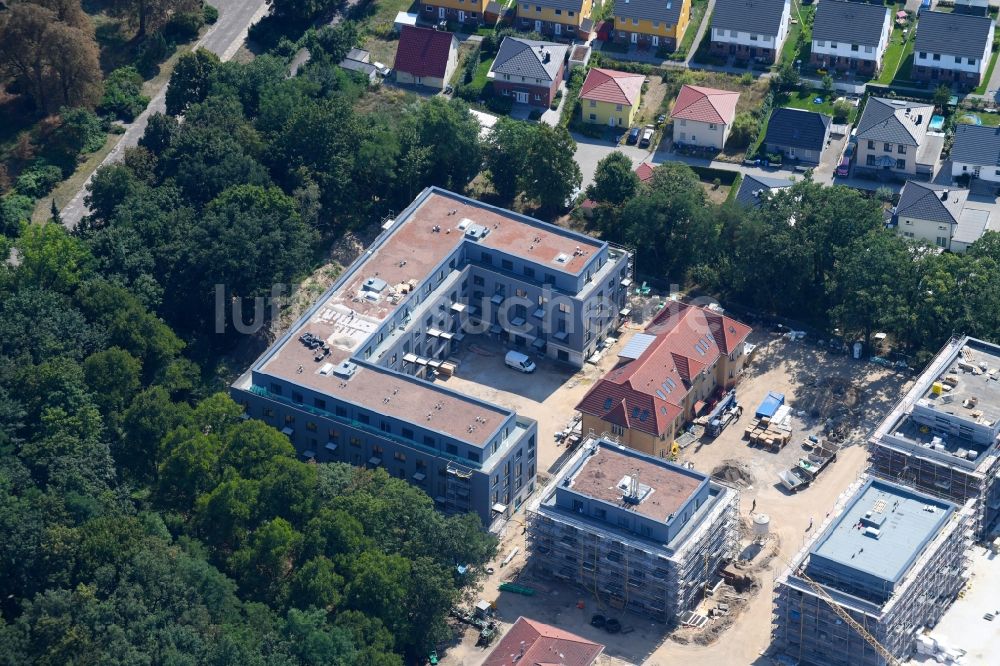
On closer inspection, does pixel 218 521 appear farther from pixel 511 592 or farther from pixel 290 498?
pixel 511 592

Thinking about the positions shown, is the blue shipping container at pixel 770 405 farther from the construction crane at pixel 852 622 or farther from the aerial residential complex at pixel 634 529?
the construction crane at pixel 852 622

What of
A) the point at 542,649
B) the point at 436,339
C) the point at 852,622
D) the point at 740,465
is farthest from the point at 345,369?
the point at 852,622

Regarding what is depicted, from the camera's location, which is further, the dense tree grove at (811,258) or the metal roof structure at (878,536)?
the dense tree grove at (811,258)

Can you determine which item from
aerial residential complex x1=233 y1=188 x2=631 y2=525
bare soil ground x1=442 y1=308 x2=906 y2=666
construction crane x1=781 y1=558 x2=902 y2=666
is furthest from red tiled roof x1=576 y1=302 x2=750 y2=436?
construction crane x1=781 y1=558 x2=902 y2=666

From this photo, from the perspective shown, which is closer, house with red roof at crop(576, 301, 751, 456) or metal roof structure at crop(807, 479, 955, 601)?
metal roof structure at crop(807, 479, 955, 601)

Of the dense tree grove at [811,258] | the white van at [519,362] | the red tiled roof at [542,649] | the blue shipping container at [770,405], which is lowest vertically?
the red tiled roof at [542,649]

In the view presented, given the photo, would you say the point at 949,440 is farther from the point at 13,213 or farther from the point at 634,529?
the point at 13,213

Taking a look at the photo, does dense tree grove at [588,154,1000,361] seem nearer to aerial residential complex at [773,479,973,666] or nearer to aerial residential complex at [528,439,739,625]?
aerial residential complex at [773,479,973,666]

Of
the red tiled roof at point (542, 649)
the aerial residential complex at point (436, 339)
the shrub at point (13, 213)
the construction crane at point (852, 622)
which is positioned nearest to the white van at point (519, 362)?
the aerial residential complex at point (436, 339)
